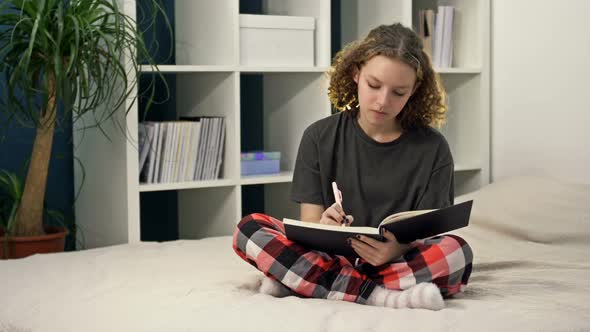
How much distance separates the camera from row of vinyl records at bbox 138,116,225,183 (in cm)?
237

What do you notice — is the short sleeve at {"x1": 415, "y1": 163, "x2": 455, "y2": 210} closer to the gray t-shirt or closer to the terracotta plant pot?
the gray t-shirt

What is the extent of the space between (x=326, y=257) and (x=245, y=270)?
0.28m

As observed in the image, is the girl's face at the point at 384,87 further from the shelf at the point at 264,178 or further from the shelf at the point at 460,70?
the shelf at the point at 460,70

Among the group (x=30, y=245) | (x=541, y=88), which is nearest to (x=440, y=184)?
(x=541, y=88)

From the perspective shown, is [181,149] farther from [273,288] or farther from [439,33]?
[439,33]

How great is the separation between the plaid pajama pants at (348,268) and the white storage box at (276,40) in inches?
37.2

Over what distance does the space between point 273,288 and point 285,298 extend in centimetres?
8

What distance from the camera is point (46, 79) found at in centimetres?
211

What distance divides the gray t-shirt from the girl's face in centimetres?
9

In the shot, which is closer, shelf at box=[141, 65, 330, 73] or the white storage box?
shelf at box=[141, 65, 330, 73]

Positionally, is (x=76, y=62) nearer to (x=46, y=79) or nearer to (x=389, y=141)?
(x=46, y=79)

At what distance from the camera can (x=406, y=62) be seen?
69.9 inches

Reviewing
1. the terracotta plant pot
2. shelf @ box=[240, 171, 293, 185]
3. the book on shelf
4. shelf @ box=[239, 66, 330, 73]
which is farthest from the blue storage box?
the book on shelf

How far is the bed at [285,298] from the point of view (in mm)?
1427
